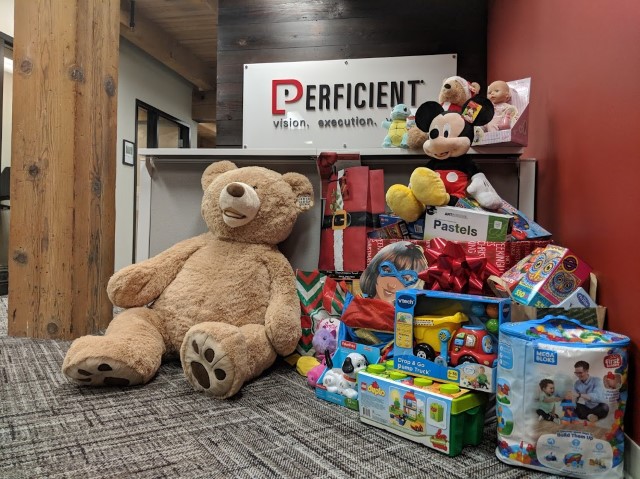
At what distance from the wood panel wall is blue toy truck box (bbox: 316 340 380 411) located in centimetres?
229

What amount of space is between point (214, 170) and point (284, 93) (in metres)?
1.68

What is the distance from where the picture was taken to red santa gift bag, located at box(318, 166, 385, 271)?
1.58 meters

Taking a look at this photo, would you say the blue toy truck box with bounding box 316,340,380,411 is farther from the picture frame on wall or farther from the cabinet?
the picture frame on wall

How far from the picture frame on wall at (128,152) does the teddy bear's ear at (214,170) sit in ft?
11.1

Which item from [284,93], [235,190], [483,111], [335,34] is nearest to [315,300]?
[235,190]

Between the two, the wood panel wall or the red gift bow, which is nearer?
the red gift bow

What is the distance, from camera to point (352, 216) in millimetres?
1599

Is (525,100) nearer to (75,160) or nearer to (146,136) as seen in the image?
(75,160)

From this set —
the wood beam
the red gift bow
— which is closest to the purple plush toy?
the red gift bow

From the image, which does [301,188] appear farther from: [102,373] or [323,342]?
[102,373]

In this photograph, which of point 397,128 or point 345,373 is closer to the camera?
point 345,373

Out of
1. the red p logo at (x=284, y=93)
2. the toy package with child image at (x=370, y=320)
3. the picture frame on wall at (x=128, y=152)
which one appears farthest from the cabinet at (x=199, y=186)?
the picture frame on wall at (x=128, y=152)

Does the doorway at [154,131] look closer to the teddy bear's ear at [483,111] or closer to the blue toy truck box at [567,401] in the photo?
the teddy bear's ear at [483,111]

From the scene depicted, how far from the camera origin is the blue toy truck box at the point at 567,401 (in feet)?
2.90
